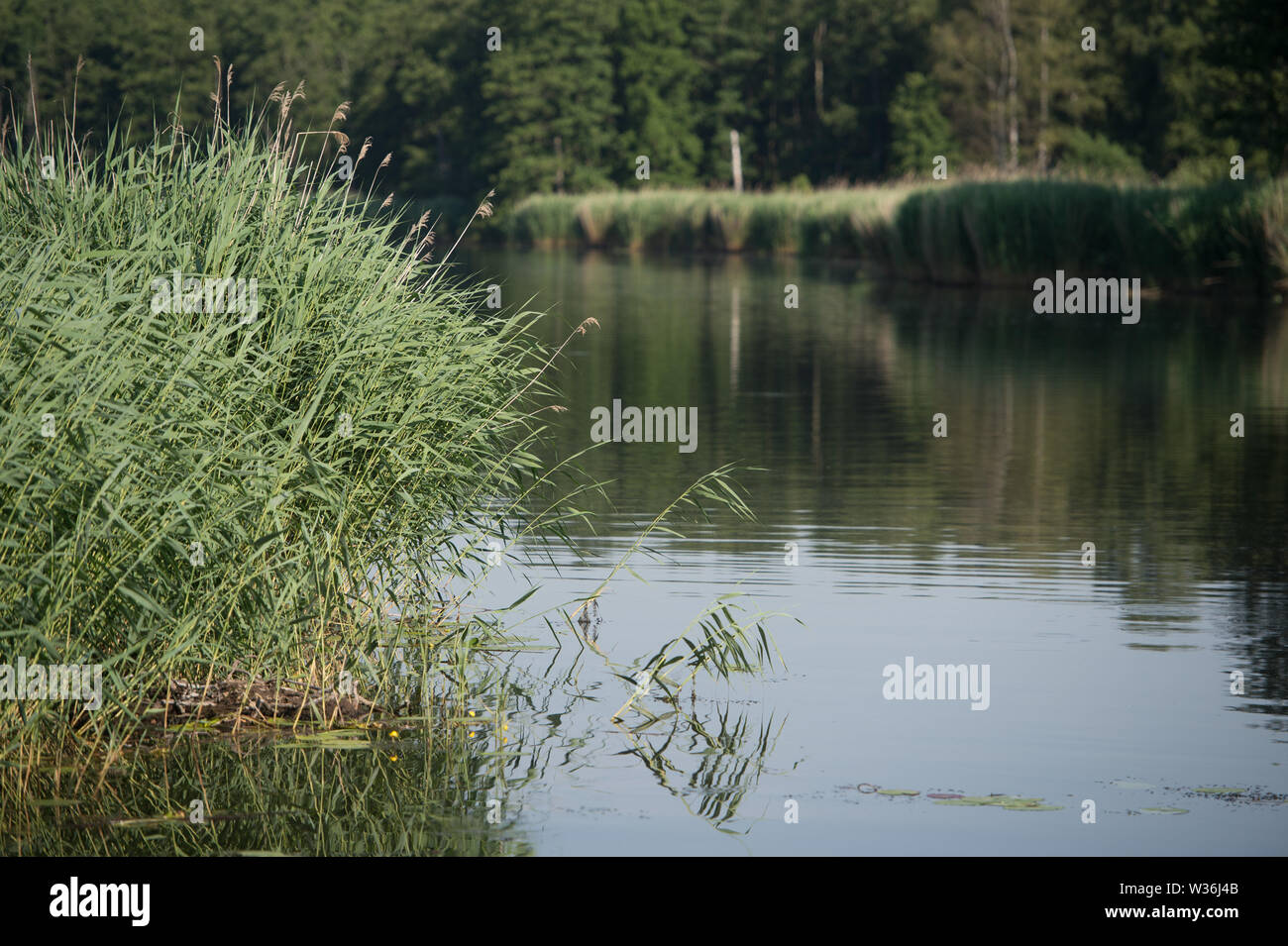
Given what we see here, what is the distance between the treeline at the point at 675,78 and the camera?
6781 cm

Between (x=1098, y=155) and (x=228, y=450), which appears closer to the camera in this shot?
(x=228, y=450)

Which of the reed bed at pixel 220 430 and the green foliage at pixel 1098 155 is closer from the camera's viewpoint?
the reed bed at pixel 220 430

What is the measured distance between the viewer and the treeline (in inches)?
2670

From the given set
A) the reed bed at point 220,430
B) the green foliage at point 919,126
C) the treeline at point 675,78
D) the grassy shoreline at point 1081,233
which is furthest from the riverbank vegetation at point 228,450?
the green foliage at point 919,126

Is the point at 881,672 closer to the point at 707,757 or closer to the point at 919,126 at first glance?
A: the point at 707,757

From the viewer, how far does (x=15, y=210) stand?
299 inches

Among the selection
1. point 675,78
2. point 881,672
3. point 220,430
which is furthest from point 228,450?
point 675,78

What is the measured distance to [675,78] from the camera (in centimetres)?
8850

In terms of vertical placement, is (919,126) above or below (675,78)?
below

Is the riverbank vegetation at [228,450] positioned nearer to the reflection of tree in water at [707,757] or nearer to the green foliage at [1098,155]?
the reflection of tree in water at [707,757]

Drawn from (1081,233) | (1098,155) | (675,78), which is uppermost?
(675,78)

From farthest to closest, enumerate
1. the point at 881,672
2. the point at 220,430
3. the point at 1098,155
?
the point at 1098,155
the point at 881,672
the point at 220,430

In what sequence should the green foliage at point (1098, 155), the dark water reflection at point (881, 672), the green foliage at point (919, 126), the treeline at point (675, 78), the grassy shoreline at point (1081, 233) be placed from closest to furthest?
the dark water reflection at point (881, 672), the grassy shoreline at point (1081, 233), the green foliage at point (1098, 155), the treeline at point (675, 78), the green foliage at point (919, 126)

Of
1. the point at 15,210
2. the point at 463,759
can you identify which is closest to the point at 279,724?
the point at 463,759
